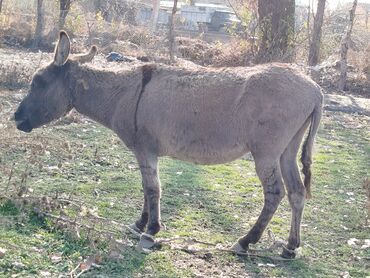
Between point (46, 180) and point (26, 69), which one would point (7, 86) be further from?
point (46, 180)

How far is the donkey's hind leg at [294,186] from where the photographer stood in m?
5.78

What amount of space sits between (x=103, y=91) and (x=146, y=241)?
1.56 meters

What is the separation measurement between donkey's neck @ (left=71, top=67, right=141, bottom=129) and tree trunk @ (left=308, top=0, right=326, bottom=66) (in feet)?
43.7

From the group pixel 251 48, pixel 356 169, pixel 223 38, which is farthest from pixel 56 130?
pixel 223 38

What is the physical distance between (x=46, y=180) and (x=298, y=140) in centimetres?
295

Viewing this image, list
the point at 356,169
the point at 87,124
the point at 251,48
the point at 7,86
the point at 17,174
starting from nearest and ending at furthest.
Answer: the point at 17,174, the point at 356,169, the point at 87,124, the point at 7,86, the point at 251,48

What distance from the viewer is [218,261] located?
5512 mm

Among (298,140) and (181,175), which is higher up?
(298,140)

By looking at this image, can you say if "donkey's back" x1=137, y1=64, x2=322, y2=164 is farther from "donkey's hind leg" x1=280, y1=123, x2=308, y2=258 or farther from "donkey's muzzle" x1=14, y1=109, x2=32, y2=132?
"donkey's muzzle" x1=14, y1=109, x2=32, y2=132

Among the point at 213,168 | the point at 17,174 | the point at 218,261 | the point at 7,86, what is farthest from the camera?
the point at 7,86

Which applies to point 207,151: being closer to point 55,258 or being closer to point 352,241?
point 55,258

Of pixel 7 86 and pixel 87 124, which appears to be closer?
pixel 87 124

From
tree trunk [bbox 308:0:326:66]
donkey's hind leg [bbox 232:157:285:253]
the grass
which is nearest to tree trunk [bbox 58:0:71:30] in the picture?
tree trunk [bbox 308:0:326:66]

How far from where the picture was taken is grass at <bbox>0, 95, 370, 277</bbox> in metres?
5.19
